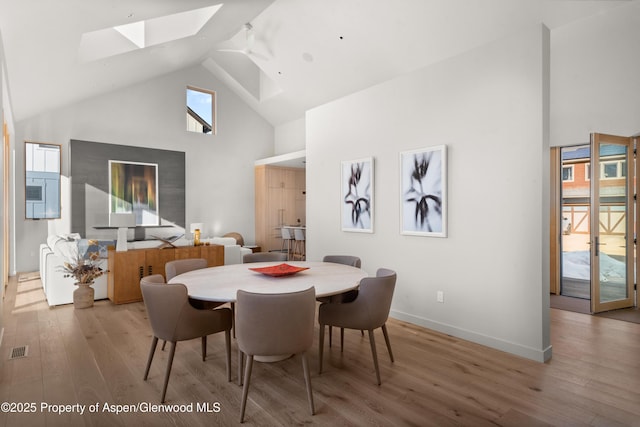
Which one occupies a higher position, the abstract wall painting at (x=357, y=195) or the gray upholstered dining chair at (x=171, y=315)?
the abstract wall painting at (x=357, y=195)

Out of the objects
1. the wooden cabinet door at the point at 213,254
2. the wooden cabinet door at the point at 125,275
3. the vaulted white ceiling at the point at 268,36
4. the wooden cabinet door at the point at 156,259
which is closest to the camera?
the vaulted white ceiling at the point at 268,36

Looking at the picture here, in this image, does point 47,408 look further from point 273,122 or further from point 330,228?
point 273,122

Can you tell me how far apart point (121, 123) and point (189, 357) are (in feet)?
20.4

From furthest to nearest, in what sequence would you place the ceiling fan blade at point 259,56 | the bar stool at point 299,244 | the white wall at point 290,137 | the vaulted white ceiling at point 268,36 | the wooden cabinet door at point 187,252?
the white wall at point 290,137 < the bar stool at point 299,244 < the ceiling fan blade at point 259,56 < the wooden cabinet door at point 187,252 < the vaulted white ceiling at point 268,36

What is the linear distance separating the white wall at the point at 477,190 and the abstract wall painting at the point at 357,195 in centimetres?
10

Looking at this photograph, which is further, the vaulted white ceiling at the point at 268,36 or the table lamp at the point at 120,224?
the table lamp at the point at 120,224

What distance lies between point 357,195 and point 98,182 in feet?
18.4

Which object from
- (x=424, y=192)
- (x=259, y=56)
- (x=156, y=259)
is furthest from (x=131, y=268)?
(x=259, y=56)

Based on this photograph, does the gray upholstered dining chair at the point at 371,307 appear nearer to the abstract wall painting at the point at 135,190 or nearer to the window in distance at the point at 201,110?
the abstract wall painting at the point at 135,190

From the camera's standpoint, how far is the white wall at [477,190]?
10.1 ft

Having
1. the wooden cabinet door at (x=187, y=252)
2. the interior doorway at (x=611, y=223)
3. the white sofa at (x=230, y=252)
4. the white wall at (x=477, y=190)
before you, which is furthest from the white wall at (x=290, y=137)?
the interior doorway at (x=611, y=223)

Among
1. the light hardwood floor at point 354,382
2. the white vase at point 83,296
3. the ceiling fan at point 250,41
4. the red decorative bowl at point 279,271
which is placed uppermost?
the ceiling fan at point 250,41

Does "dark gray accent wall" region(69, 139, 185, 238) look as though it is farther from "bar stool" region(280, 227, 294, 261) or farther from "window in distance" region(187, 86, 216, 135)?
"bar stool" region(280, 227, 294, 261)

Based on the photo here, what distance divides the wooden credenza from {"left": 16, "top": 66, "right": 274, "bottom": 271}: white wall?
128 inches
